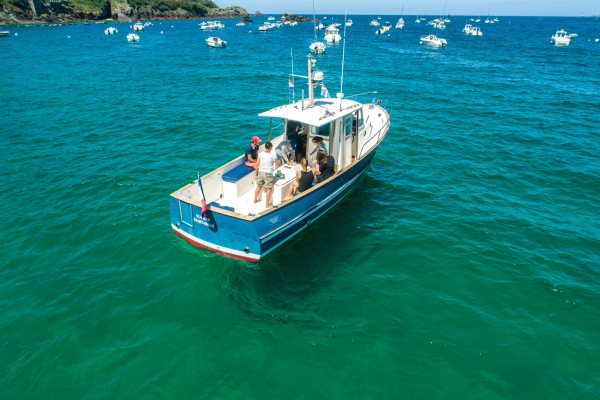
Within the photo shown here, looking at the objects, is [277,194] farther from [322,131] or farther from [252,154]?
[322,131]

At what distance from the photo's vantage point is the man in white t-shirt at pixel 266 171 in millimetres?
11336

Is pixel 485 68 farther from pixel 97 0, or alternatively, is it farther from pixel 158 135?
pixel 97 0

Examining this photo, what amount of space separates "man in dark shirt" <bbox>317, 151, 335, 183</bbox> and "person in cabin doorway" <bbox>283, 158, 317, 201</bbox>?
0.57 m

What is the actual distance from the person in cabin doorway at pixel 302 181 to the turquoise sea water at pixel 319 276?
1.93 metres

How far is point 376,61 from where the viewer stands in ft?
164

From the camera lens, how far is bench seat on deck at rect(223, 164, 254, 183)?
39.7 feet

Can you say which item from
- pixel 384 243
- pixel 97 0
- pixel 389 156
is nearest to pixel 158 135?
pixel 389 156

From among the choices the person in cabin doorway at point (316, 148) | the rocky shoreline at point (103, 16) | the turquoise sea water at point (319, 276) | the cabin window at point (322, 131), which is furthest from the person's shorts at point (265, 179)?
the rocky shoreline at point (103, 16)

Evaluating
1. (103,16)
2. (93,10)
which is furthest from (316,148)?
(103,16)

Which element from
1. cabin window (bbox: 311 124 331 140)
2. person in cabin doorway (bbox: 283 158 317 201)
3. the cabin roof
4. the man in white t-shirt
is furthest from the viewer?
cabin window (bbox: 311 124 331 140)

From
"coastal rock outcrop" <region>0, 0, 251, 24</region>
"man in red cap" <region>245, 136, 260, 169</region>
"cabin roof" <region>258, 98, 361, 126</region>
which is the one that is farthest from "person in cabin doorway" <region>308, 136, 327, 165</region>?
"coastal rock outcrop" <region>0, 0, 251, 24</region>

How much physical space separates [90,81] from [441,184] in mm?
36517

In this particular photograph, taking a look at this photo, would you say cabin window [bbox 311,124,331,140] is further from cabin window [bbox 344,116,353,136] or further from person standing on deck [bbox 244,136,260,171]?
person standing on deck [bbox 244,136,260,171]

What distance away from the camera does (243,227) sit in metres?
10.1
